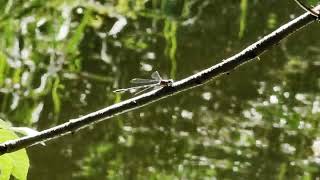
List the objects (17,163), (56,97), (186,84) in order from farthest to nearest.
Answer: (56,97) → (17,163) → (186,84)

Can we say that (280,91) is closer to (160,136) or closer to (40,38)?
(160,136)

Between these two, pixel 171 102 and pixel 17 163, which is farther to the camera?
pixel 171 102

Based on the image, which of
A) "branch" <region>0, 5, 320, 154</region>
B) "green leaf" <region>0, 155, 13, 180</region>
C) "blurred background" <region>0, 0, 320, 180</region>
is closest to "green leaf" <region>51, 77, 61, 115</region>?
"blurred background" <region>0, 0, 320, 180</region>

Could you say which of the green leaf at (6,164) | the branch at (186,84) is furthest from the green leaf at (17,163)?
the branch at (186,84)

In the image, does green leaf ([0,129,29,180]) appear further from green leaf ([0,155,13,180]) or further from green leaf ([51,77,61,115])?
green leaf ([51,77,61,115])

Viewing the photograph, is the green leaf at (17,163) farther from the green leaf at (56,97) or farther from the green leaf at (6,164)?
the green leaf at (56,97)

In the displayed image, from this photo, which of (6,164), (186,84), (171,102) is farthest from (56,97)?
(186,84)

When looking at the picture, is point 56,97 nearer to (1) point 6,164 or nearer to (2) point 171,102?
(2) point 171,102
